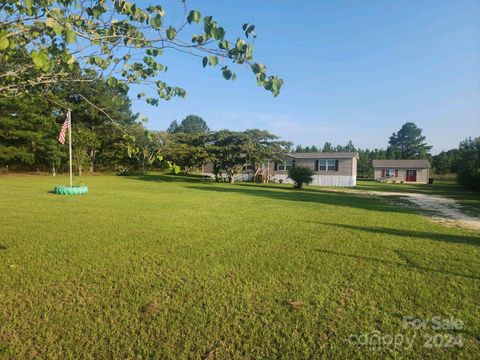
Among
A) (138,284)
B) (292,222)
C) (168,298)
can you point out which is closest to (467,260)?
(292,222)

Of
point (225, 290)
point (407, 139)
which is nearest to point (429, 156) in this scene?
point (407, 139)

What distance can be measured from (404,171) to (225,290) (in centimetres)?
4688

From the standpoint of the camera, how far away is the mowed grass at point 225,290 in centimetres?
266

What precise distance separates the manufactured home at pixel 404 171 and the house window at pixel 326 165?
16.9 meters

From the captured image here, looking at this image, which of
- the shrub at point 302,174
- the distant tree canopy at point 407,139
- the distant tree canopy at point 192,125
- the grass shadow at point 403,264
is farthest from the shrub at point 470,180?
the distant tree canopy at point 192,125

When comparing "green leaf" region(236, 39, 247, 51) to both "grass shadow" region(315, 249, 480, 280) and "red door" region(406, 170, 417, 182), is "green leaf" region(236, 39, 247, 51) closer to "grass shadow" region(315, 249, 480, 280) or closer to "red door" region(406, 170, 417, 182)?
"grass shadow" region(315, 249, 480, 280)

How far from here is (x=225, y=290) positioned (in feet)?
12.2

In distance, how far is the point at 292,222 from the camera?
834 centimetres

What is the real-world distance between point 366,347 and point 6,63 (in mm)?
4303

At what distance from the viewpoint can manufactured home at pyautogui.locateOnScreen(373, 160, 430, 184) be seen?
4256 cm

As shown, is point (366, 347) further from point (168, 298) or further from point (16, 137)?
point (16, 137)

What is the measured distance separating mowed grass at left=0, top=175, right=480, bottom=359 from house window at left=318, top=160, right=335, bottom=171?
24.8 m

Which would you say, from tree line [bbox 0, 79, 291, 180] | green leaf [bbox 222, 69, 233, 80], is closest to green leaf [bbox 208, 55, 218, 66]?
green leaf [bbox 222, 69, 233, 80]

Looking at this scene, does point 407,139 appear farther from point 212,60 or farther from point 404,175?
point 212,60
